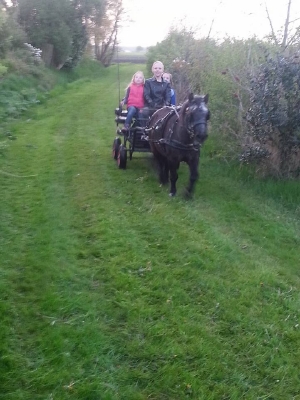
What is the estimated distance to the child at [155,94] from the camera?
1021 centimetres

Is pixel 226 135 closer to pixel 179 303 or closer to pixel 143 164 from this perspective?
pixel 143 164

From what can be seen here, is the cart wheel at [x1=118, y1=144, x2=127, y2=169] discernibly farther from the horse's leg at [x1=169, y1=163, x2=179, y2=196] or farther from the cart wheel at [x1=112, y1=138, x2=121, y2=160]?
the horse's leg at [x1=169, y1=163, x2=179, y2=196]

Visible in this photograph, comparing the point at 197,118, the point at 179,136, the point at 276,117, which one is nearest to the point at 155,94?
the point at 179,136

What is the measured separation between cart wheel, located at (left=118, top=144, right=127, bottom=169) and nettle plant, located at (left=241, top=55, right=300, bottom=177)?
2.36 metres

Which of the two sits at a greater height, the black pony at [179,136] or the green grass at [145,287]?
the black pony at [179,136]

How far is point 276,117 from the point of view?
8.82 metres

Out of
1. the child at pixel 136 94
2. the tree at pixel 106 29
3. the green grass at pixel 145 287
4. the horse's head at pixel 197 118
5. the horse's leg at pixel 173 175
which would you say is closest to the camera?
the green grass at pixel 145 287

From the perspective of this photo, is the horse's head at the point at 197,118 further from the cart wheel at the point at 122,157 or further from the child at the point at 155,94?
the cart wheel at the point at 122,157

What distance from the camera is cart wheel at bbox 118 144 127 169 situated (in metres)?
10.3

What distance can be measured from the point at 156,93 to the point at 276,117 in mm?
2673

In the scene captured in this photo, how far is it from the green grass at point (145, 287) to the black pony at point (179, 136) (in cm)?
44

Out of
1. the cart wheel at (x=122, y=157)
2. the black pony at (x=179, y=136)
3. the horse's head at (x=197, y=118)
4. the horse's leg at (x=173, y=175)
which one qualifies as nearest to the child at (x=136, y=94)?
the cart wheel at (x=122, y=157)

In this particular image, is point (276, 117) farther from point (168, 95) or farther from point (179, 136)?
point (168, 95)

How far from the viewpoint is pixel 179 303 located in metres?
5.29
